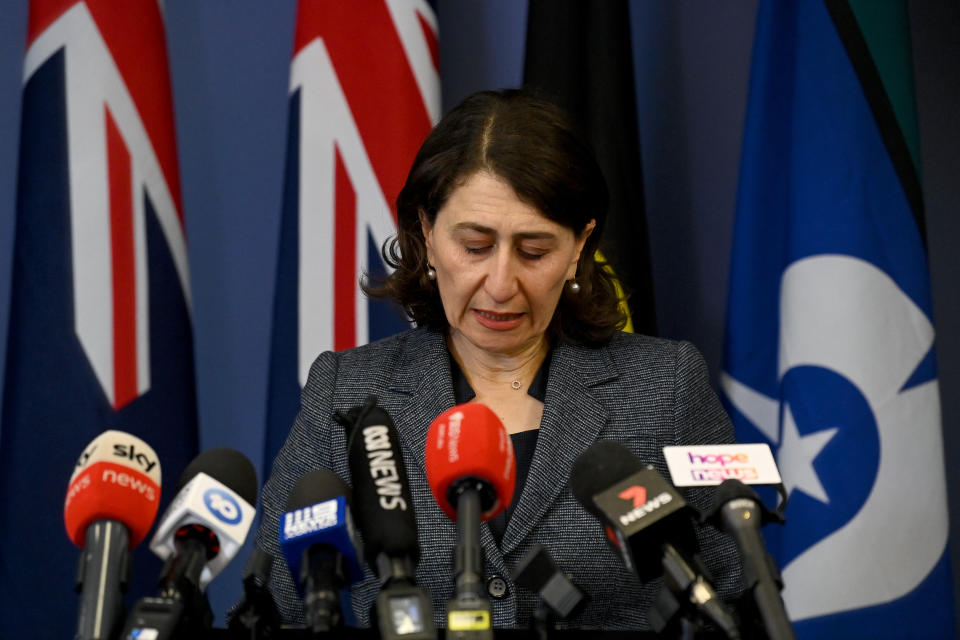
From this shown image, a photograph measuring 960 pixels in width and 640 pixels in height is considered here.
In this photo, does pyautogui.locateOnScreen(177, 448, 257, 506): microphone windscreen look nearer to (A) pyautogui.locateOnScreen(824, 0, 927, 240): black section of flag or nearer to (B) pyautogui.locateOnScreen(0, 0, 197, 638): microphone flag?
(B) pyautogui.locateOnScreen(0, 0, 197, 638): microphone flag

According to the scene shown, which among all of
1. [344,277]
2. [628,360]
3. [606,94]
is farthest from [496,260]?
[606,94]

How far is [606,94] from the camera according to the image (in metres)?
2.74

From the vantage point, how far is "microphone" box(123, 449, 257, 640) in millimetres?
1051

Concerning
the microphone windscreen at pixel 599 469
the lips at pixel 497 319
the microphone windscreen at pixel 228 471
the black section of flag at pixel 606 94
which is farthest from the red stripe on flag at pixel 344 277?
the microphone windscreen at pixel 599 469

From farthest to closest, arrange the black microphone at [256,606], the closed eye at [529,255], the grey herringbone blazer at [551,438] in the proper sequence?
the closed eye at [529,255] < the grey herringbone blazer at [551,438] < the black microphone at [256,606]

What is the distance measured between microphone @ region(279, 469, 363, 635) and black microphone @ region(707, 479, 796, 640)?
379 millimetres

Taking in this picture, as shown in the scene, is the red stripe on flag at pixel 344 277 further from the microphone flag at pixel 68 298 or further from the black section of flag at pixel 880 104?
the black section of flag at pixel 880 104

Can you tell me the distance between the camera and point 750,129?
9.09 feet

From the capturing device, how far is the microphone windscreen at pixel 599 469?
1.06m

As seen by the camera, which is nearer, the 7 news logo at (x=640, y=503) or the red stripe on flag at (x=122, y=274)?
the 7 news logo at (x=640, y=503)

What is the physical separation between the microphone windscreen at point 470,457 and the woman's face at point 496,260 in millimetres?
657

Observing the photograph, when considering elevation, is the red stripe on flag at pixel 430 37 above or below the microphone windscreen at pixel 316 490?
above

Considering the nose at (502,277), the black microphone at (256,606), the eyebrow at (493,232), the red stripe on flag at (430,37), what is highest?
the red stripe on flag at (430,37)

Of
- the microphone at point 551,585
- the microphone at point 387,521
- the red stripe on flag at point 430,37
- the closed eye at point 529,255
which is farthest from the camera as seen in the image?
the red stripe on flag at point 430,37
